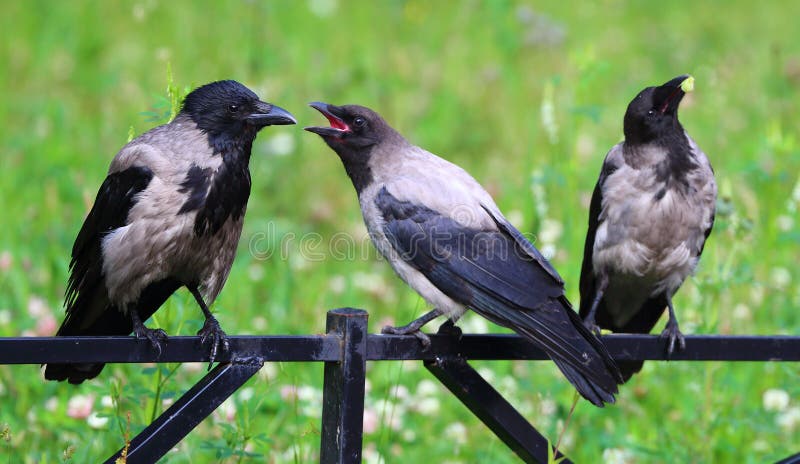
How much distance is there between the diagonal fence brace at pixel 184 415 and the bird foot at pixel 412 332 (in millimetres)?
416

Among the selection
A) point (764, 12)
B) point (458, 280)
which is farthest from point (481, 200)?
point (764, 12)

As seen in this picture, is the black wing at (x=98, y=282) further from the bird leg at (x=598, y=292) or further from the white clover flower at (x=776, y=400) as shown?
the white clover flower at (x=776, y=400)

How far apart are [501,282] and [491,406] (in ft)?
1.71

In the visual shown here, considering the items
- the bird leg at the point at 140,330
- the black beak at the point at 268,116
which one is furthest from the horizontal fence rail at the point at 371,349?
the black beak at the point at 268,116

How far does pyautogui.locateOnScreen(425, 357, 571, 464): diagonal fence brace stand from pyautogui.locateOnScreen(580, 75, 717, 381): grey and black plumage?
1129mm

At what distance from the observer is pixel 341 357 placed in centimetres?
229

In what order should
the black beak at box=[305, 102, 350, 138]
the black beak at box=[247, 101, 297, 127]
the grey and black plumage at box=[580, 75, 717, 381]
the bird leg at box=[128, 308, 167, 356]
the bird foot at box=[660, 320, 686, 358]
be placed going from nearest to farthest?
the bird foot at box=[660, 320, 686, 358], the bird leg at box=[128, 308, 167, 356], the black beak at box=[247, 101, 297, 127], the black beak at box=[305, 102, 350, 138], the grey and black plumage at box=[580, 75, 717, 381]

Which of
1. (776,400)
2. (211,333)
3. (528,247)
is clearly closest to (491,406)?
(528,247)

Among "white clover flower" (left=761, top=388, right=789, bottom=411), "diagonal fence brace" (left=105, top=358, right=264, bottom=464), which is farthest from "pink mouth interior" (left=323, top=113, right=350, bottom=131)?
"white clover flower" (left=761, top=388, right=789, bottom=411)

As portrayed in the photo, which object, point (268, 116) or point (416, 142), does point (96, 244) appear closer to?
point (268, 116)

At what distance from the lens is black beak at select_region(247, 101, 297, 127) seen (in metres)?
3.10

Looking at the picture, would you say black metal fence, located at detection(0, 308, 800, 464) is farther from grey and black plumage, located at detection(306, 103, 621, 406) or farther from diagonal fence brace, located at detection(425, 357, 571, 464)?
grey and black plumage, located at detection(306, 103, 621, 406)

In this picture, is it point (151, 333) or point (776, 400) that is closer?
point (151, 333)

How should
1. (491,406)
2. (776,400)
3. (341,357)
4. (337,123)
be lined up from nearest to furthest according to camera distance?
1. (341,357)
2. (491,406)
3. (337,123)
4. (776,400)
